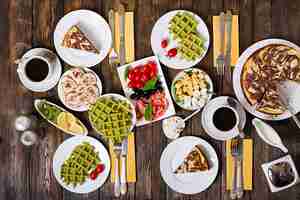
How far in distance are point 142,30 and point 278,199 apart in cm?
60

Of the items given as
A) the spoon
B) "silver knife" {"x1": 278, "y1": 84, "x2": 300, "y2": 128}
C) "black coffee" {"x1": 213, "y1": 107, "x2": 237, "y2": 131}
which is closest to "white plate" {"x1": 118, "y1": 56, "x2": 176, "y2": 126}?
the spoon

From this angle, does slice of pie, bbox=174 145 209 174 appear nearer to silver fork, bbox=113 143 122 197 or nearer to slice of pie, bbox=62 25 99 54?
silver fork, bbox=113 143 122 197

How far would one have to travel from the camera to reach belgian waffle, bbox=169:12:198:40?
4.61 feet

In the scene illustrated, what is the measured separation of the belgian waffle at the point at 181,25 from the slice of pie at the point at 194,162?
0.32m

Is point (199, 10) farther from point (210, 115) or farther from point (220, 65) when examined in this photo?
point (210, 115)

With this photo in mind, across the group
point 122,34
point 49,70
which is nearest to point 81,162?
point 49,70

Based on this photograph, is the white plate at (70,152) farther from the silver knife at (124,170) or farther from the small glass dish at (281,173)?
the small glass dish at (281,173)

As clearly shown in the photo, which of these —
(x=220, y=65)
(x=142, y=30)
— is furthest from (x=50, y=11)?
(x=220, y=65)

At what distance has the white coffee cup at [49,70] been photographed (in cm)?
140

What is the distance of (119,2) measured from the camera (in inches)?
56.1

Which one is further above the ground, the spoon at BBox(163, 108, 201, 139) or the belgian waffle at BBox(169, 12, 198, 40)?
the belgian waffle at BBox(169, 12, 198, 40)

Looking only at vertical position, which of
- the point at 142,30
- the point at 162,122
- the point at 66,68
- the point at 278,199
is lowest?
the point at 278,199

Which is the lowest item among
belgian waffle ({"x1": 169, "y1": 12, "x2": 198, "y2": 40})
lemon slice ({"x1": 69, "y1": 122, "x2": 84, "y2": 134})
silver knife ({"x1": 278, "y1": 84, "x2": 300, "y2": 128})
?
lemon slice ({"x1": 69, "y1": 122, "x2": 84, "y2": 134})

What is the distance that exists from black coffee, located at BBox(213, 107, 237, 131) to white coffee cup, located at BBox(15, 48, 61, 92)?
460 millimetres
